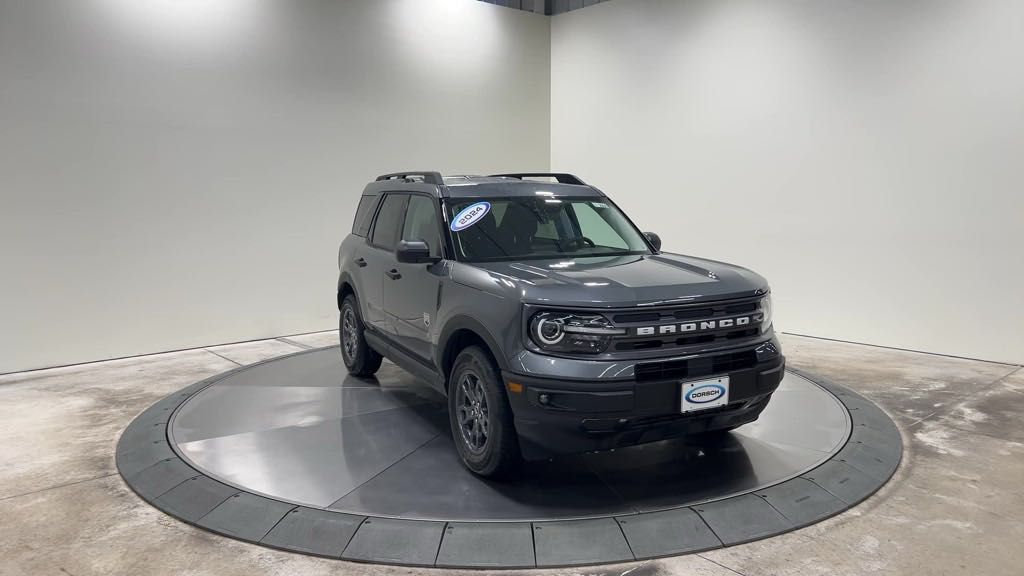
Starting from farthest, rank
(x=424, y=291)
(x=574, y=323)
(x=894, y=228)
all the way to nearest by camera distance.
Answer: (x=894, y=228) → (x=424, y=291) → (x=574, y=323)

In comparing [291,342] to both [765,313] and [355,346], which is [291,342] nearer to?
[355,346]

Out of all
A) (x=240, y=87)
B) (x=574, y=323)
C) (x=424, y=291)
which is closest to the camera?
(x=574, y=323)

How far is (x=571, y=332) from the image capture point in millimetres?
3412

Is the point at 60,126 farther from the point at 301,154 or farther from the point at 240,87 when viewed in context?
the point at 301,154

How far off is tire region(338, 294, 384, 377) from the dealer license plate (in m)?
3.01

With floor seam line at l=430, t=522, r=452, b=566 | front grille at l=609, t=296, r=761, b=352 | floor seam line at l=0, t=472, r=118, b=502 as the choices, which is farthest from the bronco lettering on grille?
floor seam line at l=0, t=472, r=118, b=502

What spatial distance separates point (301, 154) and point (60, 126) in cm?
230

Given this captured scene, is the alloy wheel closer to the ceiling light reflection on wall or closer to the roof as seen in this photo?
the roof

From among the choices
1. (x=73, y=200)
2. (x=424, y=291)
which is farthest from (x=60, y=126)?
(x=424, y=291)

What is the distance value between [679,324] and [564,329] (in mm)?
573

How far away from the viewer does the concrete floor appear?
300 cm

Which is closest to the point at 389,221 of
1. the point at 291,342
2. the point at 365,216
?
the point at 365,216

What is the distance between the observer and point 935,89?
653 centimetres

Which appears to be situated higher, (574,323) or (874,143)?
(874,143)
